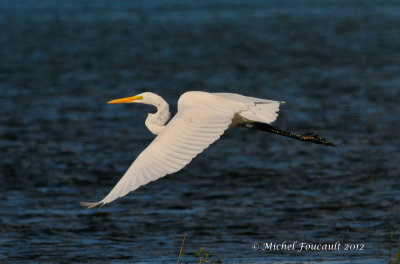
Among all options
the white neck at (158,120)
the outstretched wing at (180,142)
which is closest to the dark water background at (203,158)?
A: the white neck at (158,120)

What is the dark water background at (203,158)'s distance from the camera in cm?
944

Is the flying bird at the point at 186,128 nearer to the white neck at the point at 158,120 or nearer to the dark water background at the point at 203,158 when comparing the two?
the white neck at the point at 158,120

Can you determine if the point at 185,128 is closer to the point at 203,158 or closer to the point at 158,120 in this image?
the point at 158,120

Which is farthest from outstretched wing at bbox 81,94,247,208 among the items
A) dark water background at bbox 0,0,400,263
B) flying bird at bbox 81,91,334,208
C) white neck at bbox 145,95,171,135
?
dark water background at bbox 0,0,400,263

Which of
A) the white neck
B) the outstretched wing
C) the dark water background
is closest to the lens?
the outstretched wing

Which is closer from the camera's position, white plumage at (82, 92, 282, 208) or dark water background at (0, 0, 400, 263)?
white plumage at (82, 92, 282, 208)

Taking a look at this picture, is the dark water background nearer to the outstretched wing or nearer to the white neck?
the white neck

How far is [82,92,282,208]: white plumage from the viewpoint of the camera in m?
5.79

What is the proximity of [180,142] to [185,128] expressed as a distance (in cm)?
24

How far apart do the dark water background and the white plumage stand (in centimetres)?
170

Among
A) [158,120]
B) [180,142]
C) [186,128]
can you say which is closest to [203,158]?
[158,120]

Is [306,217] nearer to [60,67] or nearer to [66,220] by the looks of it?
[66,220]

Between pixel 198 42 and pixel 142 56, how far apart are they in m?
4.91

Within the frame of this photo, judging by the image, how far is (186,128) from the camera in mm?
6449
